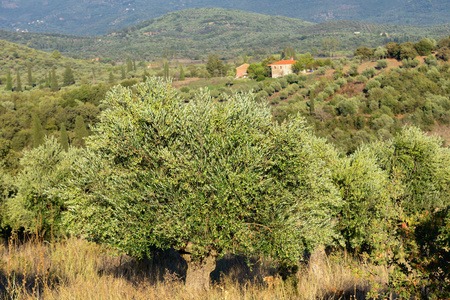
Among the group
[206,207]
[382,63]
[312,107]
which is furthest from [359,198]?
[382,63]

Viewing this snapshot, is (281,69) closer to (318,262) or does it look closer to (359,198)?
(359,198)

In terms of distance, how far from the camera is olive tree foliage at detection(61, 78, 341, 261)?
361 inches

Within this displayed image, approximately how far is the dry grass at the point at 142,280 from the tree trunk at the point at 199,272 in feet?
1.14

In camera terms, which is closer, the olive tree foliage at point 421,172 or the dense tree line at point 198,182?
the dense tree line at point 198,182

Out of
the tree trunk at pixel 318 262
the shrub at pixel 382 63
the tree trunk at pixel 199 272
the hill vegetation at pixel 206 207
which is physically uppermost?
the shrub at pixel 382 63

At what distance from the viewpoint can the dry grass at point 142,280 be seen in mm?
8180

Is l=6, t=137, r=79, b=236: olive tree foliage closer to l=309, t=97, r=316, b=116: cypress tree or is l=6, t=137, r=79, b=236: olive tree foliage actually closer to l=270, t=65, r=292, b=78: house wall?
l=309, t=97, r=316, b=116: cypress tree

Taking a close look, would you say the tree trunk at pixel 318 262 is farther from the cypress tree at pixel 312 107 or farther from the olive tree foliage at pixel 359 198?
the cypress tree at pixel 312 107

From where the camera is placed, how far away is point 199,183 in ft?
31.4

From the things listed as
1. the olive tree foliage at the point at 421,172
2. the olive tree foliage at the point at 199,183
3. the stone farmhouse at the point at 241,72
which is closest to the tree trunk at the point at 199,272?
the olive tree foliage at the point at 199,183

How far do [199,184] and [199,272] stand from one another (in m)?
3.31

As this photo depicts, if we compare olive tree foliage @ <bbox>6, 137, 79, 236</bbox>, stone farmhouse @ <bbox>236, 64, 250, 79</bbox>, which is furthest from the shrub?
olive tree foliage @ <bbox>6, 137, 79, 236</bbox>

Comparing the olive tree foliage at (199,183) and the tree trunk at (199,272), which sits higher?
the olive tree foliage at (199,183)

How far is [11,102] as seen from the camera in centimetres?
8344
